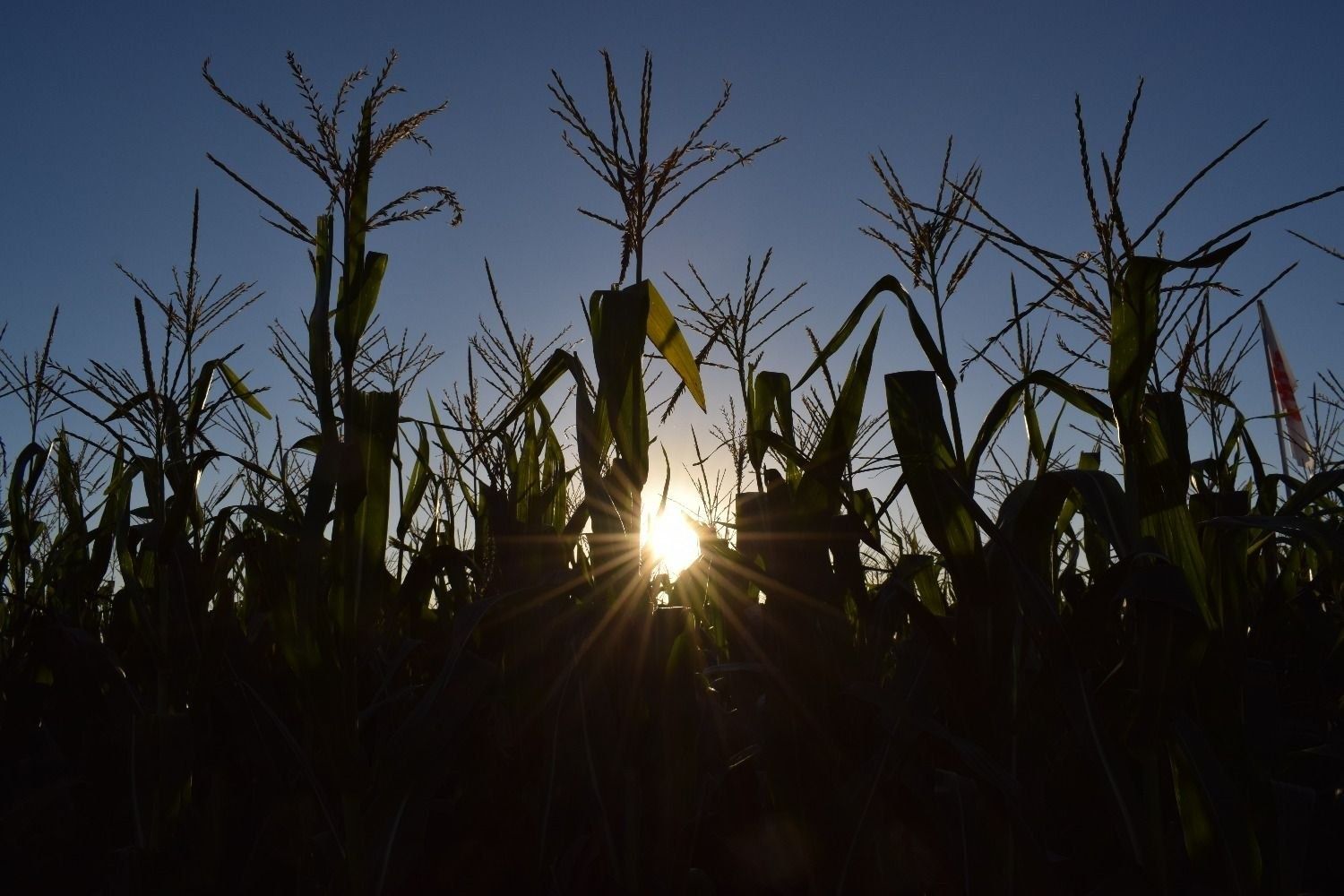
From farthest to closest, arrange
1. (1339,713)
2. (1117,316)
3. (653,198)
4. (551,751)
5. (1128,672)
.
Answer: (1339,713) < (653,198) < (551,751) < (1128,672) < (1117,316)

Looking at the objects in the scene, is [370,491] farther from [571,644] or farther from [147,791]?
[147,791]

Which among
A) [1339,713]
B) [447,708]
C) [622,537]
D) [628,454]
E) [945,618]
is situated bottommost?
[1339,713]

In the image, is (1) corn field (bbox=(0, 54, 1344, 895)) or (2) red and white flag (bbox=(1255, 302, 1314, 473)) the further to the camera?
(2) red and white flag (bbox=(1255, 302, 1314, 473))

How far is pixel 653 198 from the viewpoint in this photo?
1.55 meters

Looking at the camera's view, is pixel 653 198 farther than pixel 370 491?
Yes

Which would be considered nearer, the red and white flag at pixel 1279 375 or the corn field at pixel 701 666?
the corn field at pixel 701 666

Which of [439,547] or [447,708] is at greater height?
[439,547]

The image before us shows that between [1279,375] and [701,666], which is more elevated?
[1279,375]

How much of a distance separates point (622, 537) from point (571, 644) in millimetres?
201

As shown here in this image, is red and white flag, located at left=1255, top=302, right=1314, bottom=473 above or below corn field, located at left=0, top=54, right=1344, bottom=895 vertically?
above

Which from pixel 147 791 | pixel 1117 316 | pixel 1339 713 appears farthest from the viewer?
pixel 1339 713

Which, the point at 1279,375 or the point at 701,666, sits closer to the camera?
the point at 701,666

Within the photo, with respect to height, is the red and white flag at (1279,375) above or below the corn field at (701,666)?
above

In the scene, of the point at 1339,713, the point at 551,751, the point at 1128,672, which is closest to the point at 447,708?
the point at 551,751
